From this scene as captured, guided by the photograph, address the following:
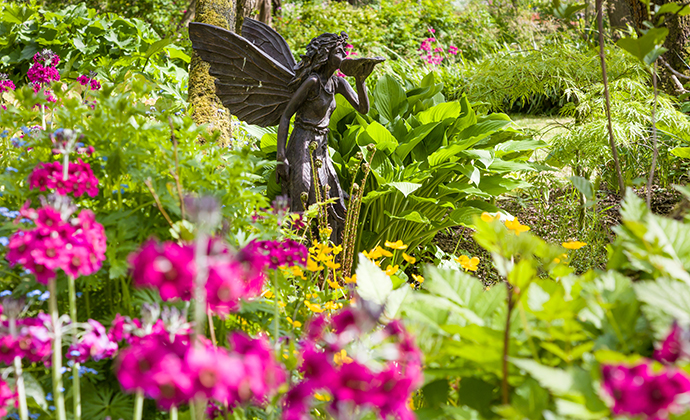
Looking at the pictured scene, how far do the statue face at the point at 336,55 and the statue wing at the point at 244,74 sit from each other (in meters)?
0.30

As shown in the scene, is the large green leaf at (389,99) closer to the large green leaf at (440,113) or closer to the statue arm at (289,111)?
the large green leaf at (440,113)

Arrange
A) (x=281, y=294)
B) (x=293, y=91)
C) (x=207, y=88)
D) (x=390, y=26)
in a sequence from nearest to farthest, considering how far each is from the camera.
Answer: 1. (x=281, y=294)
2. (x=293, y=91)
3. (x=207, y=88)
4. (x=390, y=26)

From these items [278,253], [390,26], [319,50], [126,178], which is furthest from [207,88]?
[390,26]

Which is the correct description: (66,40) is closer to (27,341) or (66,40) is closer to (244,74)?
(244,74)

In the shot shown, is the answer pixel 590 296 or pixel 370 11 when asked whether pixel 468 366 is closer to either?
pixel 590 296

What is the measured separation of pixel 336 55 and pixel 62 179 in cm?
179

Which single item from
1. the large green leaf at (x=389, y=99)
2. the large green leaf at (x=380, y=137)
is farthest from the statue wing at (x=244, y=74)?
the large green leaf at (x=389, y=99)

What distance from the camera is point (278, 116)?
2.88 metres

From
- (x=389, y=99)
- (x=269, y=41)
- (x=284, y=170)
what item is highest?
(x=269, y=41)

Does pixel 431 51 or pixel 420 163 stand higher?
pixel 431 51

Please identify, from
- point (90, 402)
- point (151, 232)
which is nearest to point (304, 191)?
point (151, 232)

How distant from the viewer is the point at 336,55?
98.6 inches

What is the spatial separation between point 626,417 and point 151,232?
1.09 metres

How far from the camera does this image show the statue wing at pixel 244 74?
8.87 feet
